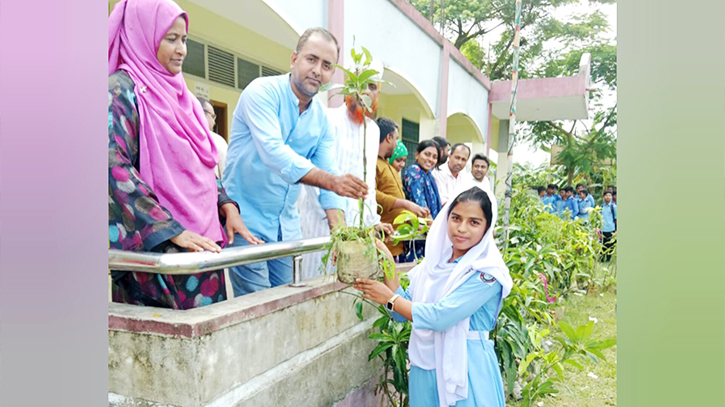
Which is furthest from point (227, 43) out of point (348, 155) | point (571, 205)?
point (571, 205)

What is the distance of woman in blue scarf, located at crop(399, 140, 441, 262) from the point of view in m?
3.85

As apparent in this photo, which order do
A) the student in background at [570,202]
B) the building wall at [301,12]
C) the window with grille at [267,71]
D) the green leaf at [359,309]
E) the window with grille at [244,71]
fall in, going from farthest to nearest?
1. the student in background at [570,202]
2. the window with grille at [267,71]
3. the window with grille at [244,71]
4. the building wall at [301,12]
5. the green leaf at [359,309]

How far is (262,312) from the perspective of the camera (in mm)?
1405

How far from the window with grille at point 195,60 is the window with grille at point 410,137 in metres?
6.38

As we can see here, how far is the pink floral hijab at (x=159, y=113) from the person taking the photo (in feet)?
4.61

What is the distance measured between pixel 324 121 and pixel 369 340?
1.02 metres

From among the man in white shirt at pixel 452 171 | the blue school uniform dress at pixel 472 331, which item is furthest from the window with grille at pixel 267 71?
the blue school uniform dress at pixel 472 331

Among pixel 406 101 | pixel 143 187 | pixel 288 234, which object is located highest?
pixel 406 101

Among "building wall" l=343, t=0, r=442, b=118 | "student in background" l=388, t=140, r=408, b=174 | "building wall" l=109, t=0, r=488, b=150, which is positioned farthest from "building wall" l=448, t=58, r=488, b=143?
"student in background" l=388, t=140, r=408, b=174

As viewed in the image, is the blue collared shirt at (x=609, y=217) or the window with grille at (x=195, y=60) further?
the blue collared shirt at (x=609, y=217)

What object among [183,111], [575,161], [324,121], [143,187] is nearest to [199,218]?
[143,187]

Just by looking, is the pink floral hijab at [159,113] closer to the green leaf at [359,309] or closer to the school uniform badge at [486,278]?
the green leaf at [359,309]
